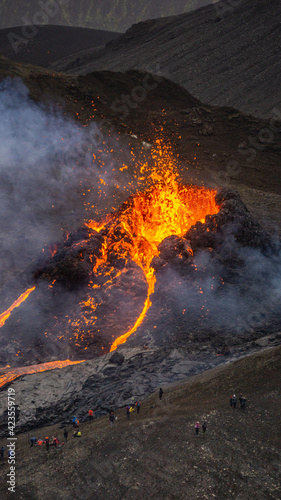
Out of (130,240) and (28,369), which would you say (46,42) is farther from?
(28,369)

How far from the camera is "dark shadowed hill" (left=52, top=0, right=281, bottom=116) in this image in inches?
3433

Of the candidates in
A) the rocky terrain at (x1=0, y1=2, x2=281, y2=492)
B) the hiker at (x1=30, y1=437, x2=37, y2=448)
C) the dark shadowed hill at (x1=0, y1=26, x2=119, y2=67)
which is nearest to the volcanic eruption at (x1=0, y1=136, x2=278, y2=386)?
the rocky terrain at (x1=0, y1=2, x2=281, y2=492)

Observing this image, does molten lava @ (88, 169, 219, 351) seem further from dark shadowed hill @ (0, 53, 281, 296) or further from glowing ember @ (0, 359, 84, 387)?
glowing ember @ (0, 359, 84, 387)

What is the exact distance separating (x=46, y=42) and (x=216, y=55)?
81.8 metres

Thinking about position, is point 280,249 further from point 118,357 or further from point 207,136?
point 207,136

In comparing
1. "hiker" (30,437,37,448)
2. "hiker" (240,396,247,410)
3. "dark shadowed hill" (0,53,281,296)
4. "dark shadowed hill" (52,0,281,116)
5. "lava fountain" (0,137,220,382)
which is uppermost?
"dark shadowed hill" (52,0,281,116)

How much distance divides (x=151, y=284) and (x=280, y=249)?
430 inches

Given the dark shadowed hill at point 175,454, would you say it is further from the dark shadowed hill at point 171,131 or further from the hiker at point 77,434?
the dark shadowed hill at point 171,131

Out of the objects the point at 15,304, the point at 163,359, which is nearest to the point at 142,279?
the point at 163,359

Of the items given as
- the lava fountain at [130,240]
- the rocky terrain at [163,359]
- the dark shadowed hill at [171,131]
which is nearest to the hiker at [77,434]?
the rocky terrain at [163,359]

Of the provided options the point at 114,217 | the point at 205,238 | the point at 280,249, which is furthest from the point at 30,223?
the point at 280,249

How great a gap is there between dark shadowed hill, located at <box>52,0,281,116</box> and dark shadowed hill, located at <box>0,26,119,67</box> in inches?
689

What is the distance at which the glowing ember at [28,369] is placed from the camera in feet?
80.4

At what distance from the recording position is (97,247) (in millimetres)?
33594
